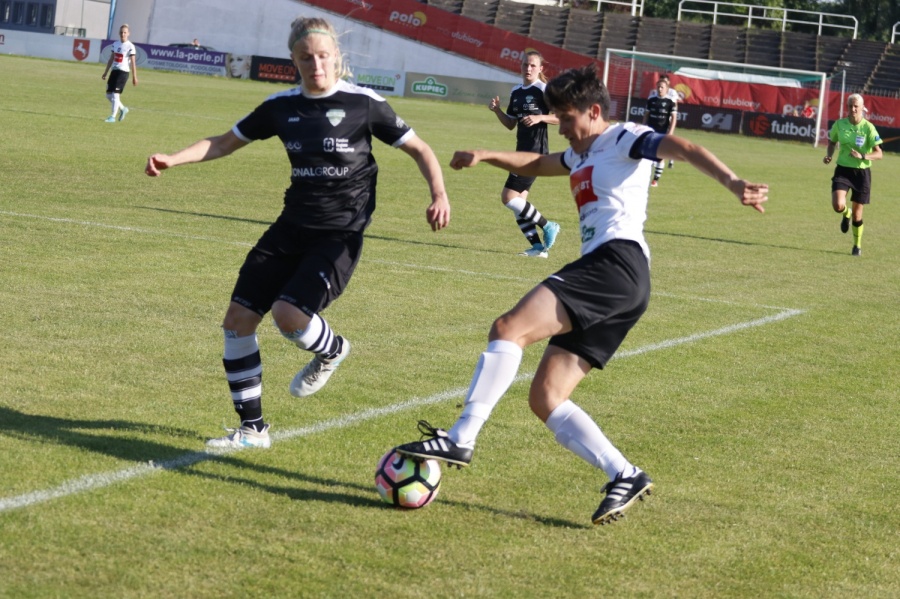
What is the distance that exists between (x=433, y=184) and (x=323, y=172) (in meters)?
0.51

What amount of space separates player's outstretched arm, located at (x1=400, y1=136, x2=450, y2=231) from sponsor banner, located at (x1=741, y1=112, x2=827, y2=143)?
4375 cm

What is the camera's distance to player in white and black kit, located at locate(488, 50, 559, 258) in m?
13.4

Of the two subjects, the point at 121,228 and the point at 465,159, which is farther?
the point at 121,228

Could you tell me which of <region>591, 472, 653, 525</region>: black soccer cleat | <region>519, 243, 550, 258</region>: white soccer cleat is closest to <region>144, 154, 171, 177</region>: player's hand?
<region>591, 472, 653, 525</region>: black soccer cleat

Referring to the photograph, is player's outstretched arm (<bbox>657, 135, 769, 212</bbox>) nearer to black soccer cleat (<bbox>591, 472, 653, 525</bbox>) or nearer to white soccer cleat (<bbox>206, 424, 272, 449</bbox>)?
black soccer cleat (<bbox>591, 472, 653, 525</bbox>)

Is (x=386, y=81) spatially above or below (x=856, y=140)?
above

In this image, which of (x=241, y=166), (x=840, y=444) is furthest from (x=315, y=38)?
(x=241, y=166)

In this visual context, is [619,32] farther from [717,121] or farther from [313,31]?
[313,31]

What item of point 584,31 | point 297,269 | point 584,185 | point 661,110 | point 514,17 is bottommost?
point 297,269

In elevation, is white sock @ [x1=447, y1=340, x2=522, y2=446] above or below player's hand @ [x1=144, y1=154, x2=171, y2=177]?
below

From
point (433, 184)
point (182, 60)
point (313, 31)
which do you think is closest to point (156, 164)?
point (313, 31)

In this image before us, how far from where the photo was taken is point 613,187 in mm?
5098

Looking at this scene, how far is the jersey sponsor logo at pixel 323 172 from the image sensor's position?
5.70 metres

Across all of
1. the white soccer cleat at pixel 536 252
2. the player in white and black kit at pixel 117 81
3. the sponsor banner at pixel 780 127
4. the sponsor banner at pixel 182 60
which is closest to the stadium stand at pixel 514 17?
the sponsor banner at pixel 182 60
